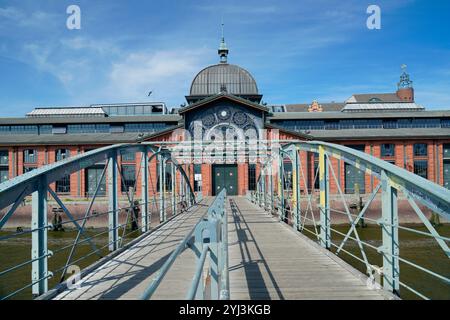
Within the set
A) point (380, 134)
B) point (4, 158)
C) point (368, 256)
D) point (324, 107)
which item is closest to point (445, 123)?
point (380, 134)

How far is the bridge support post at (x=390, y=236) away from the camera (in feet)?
15.1

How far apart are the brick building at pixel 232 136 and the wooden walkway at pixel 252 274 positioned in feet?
82.1

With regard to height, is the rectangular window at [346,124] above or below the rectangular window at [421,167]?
above

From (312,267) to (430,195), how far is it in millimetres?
2973


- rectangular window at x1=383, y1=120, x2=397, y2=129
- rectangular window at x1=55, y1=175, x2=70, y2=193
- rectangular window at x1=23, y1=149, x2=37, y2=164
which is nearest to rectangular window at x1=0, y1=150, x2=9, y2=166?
rectangular window at x1=23, y1=149, x2=37, y2=164

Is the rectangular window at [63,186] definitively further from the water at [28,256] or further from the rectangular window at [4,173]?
the water at [28,256]

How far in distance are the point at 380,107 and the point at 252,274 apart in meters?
43.2

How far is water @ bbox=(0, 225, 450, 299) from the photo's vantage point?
13.5 m

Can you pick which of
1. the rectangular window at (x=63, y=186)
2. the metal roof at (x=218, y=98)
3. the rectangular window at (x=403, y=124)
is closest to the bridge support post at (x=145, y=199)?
the metal roof at (x=218, y=98)

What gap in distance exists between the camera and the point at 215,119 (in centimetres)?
3578

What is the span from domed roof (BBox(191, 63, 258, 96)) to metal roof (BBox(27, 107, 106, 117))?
12148 millimetres

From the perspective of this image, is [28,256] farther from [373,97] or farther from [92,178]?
[373,97]
